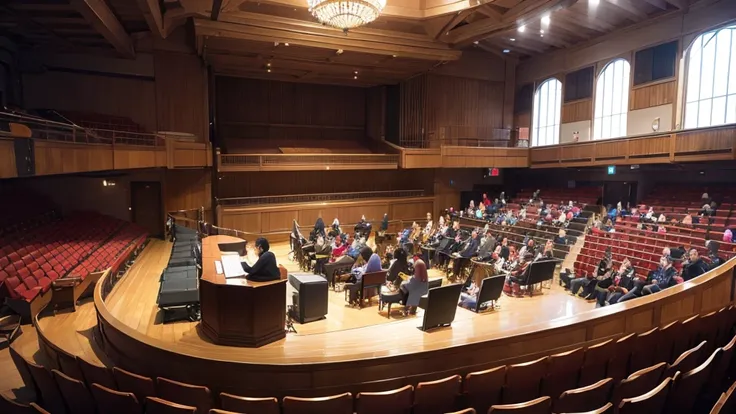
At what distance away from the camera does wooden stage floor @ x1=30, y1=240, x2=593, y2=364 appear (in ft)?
11.4

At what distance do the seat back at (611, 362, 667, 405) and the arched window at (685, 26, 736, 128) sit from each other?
10.3 meters

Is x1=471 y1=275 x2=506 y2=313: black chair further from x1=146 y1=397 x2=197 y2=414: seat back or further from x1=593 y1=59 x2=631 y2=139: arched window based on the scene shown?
x1=593 y1=59 x2=631 y2=139: arched window

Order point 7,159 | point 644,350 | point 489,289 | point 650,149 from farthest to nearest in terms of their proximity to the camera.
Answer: point 650,149, point 489,289, point 7,159, point 644,350

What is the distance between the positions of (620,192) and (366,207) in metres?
8.40

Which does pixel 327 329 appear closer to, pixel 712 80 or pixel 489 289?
pixel 489 289

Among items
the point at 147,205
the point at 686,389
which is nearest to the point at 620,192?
the point at 686,389

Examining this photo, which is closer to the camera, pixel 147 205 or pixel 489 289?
pixel 489 289

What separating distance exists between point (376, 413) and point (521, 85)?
1657cm

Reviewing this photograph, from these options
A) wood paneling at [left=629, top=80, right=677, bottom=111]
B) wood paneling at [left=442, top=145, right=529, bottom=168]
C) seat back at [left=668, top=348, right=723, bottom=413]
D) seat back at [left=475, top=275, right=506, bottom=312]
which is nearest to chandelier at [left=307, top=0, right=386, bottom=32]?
seat back at [left=475, top=275, right=506, bottom=312]

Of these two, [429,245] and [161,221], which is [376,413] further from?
[161,221]

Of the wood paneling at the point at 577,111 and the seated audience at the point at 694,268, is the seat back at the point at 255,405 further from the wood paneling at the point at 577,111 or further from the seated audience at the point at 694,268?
the wood paneling at the point at 577,111

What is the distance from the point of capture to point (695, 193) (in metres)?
11.3

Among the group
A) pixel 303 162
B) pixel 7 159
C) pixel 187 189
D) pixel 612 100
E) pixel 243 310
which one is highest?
pixel 612 100

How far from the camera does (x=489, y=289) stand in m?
6.11
